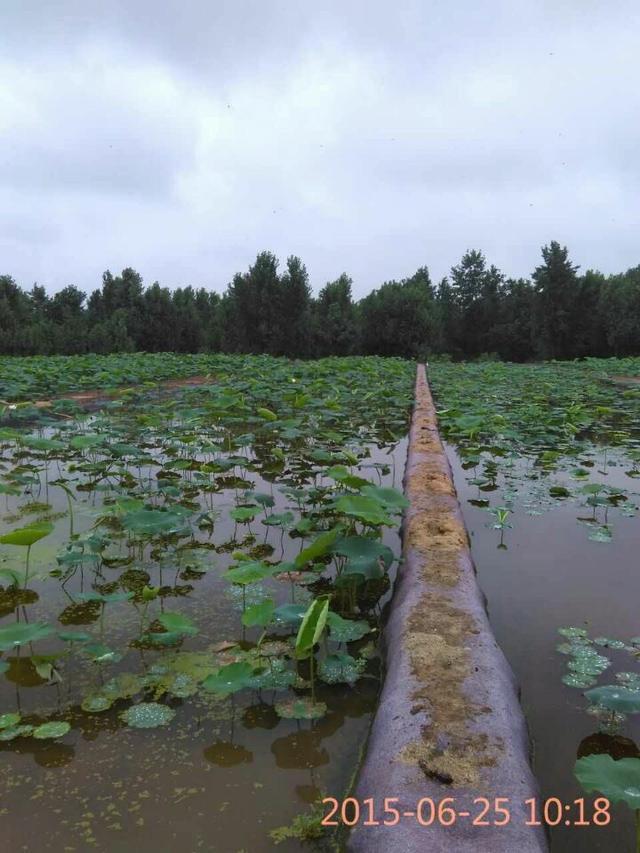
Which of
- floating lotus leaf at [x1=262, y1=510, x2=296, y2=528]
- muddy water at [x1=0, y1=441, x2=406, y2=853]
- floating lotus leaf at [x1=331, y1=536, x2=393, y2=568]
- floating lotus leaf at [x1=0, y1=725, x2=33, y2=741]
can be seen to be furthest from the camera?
floating lotus leaf at [x1=262, y1=510, x2=296, y2=528]

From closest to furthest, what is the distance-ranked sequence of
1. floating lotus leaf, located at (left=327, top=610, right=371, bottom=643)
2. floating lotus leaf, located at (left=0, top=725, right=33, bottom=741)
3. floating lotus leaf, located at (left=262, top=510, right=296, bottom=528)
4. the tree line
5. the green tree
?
floating lotus leaf, located at (left=0, top=725, right=33, bottom=741) < floating lotus leaf, located at (left=327, top=610, right=371, bottom=643) < floating lotus leaf, located at (left=262, top=510, right=296, bottom=528) < the tree line < the green tree

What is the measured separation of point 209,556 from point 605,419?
584 cm

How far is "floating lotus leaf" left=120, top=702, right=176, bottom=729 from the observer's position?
1.44 meters

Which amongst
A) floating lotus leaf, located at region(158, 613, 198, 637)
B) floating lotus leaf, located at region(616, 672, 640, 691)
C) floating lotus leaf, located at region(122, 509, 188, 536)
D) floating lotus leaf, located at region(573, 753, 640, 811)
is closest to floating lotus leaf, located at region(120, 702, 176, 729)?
floating lotus leaf, located at region(158, 613, 198, 637)

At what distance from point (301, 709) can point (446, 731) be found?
419mm

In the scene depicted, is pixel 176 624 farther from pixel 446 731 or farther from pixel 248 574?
pixel 446 731

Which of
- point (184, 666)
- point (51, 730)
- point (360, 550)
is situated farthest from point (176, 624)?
point (360, 550)

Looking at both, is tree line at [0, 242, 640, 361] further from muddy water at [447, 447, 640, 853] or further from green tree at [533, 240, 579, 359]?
muddy water at [447, 447, 640, 853]

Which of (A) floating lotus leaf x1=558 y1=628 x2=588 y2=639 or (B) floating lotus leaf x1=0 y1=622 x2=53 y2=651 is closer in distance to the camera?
(B) floating lotus leaf x1=0 y1=622 x2=53 y2=651

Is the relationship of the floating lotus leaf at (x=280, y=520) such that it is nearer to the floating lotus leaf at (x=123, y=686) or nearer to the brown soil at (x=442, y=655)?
the brown soil at (x=442, y=655)

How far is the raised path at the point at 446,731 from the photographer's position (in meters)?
1.00

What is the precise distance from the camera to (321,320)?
102ft

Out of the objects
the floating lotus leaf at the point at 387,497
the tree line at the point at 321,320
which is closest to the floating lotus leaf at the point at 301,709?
the floating lotus leaf at the point at 387,497

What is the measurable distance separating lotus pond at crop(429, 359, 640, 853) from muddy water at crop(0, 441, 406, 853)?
0.47 m
